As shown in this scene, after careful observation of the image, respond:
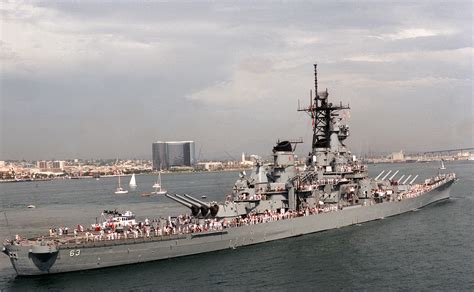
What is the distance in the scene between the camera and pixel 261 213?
43.2 metres

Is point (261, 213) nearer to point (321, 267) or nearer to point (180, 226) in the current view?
point (180, 226)

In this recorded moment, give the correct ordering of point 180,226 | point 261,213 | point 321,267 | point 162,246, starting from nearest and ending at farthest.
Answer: point 321,267 → point 162,246 → point 180,226 → point 261,213

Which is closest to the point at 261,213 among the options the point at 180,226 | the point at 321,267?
the point at 180,226

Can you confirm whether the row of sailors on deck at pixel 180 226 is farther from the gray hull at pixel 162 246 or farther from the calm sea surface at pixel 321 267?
the calm sea surface at pixel 321 267

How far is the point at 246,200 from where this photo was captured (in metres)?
42.7

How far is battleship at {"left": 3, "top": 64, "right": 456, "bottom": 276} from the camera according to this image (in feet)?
105

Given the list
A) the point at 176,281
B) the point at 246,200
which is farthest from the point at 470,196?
the point at 176,281

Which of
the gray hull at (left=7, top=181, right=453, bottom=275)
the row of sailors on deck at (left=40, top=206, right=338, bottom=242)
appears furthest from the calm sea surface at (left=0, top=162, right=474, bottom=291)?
the row of sailors on deck at (left=40, top=206, right=338, bottom=242)

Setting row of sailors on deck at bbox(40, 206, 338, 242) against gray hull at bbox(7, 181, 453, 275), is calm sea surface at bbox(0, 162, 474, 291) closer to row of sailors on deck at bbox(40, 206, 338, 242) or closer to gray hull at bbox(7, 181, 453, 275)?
gray hull at bbox(7, 181, 453, 275)

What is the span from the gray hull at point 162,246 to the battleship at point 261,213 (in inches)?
2.4

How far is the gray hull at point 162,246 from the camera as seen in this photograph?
3114cm

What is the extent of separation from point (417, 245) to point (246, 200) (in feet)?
44.8

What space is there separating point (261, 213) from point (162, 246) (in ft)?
36.3

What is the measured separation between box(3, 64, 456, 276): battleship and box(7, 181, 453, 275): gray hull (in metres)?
0.06
